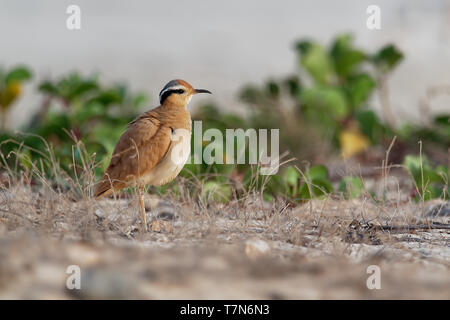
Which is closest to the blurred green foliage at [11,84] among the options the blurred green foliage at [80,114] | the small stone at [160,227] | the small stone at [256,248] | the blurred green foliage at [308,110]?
the blurred green foliage at [308,110]

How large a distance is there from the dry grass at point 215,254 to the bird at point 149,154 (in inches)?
12.1

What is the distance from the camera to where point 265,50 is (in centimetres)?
2323

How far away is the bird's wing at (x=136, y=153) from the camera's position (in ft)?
16.7

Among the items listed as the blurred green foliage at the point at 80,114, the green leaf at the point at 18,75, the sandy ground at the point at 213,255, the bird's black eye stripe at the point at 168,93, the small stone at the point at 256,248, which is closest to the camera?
the sandy ground at the point at 213,255

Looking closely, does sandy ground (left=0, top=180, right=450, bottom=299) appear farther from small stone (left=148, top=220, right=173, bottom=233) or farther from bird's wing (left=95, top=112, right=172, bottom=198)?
bird's wing (left=95, top=112, right=172, bottom=198)

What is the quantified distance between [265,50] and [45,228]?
19970 millimetres

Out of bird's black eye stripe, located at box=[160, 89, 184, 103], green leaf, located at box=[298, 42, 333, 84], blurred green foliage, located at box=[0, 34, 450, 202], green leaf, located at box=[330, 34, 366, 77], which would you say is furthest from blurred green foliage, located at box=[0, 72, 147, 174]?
green leaf, located at box=[330, 34, 366, 77]

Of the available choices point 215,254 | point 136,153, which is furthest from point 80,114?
point 215,254

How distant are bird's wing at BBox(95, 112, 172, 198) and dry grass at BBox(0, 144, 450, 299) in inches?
12.2

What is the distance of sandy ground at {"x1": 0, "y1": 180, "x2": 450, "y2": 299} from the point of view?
3.13 metres

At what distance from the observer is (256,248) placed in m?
3.68

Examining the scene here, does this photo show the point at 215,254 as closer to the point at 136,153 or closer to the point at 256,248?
the point at 256,248

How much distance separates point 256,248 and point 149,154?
165 cm

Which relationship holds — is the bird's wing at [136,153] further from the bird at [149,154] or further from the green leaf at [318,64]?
the green leaf at [318,64]
